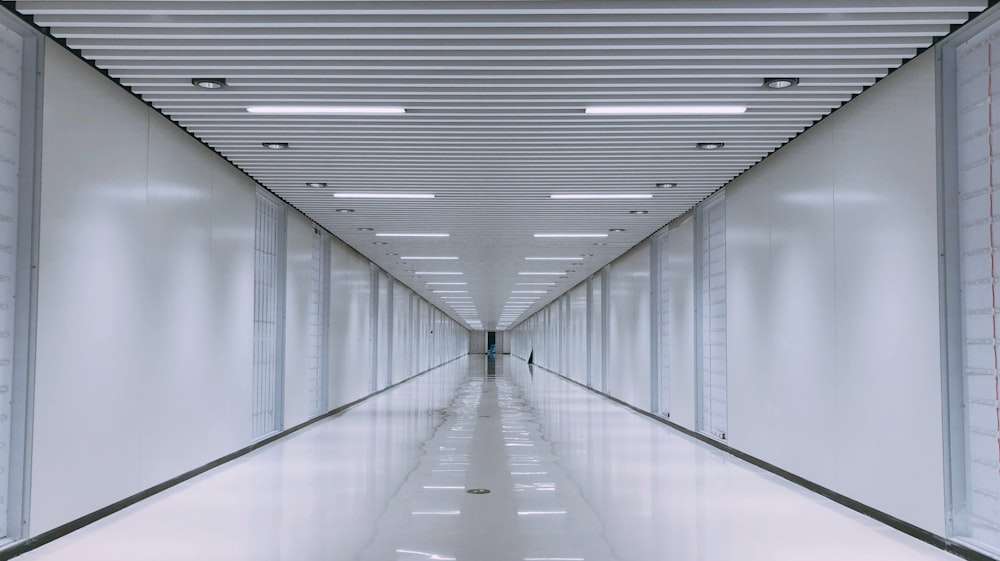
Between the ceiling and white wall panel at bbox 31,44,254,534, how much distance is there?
0.38 m

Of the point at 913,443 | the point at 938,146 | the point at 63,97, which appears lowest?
the point at 913,443

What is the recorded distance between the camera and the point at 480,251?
53.9 feet

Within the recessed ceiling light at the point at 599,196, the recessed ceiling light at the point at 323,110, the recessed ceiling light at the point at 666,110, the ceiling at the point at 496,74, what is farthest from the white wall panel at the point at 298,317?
the recessed ceiling light at the point at 666,110

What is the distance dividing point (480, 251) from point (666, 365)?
15.9 ft

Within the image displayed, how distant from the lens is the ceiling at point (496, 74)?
15.8 ft

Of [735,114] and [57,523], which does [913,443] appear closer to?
[735,114]

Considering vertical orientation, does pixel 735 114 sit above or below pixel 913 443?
above

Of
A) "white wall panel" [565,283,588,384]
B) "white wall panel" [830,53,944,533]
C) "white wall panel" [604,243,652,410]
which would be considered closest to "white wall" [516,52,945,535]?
"white wall panel" [830,53,944,533]

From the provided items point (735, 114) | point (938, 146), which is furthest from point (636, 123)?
point (938, 146)

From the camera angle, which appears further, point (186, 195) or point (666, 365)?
point (666, 365)

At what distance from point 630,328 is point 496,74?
11798 mm

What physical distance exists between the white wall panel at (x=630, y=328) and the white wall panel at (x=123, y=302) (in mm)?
8880

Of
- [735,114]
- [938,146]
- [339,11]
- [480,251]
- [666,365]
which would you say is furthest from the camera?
[480,251]

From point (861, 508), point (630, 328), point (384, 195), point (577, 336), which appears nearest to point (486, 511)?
point (861, 508)
